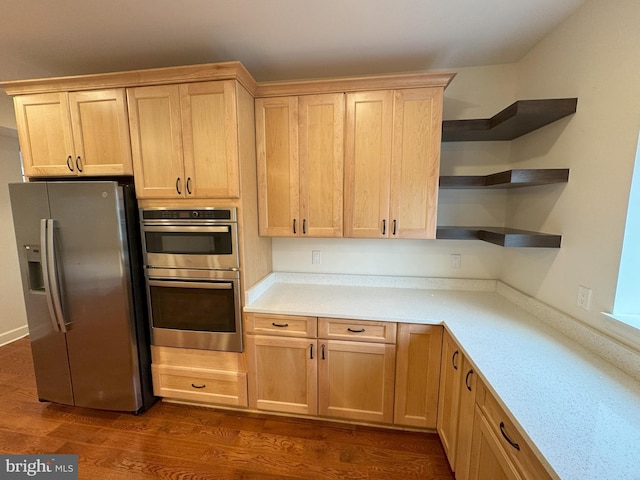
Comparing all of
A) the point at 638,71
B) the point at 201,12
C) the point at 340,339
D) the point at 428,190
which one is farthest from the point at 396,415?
the point at 201,12

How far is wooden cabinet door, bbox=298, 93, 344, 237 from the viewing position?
1897 mm

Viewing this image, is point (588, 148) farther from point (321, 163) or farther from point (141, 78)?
point (141, 78)

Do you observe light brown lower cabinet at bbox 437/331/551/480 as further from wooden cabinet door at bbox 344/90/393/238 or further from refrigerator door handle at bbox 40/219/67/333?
refrigerator door handle at bbox 40/219/67/333

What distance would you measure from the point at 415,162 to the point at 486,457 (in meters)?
1.63

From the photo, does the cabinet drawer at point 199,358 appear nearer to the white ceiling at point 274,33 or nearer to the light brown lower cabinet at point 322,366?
the light brown lower cabinet at point 322,366

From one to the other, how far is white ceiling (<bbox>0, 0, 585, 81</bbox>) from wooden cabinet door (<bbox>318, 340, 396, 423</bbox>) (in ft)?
6.40

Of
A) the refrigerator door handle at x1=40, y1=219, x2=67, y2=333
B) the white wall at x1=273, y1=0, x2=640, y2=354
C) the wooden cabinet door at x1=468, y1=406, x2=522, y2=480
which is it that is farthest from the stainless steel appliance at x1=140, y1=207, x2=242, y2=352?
the wooden cabinet door at x1=468, y1=406, x2=522, y2=480

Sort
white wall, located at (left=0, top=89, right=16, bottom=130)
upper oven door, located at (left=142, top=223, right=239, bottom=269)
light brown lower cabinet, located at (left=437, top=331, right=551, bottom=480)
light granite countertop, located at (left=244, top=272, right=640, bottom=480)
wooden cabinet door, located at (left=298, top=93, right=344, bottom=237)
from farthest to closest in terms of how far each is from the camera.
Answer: white wall, located at (left=0, top=89, right=16, bottom=130)
wooden cabinet door, located at (left=298, top=93, right=344, bottom=237)
upper oven door, located at (left=142, top=223, right=239, bottom=269)
light brown lower cabinet, located at (left=437, top=331, right=551, bottom=480)
light granite countertop, located at (left=244, top=272, right=640, bottom=480)

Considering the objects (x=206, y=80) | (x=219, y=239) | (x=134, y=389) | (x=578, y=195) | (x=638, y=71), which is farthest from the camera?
(x=134, y=389)

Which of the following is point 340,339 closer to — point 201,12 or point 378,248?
point 378,248

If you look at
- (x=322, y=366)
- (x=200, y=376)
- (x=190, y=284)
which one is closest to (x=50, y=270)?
(x=190, y=284)

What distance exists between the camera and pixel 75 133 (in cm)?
185

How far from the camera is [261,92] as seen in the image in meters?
1.94

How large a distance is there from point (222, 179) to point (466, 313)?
1815 millimetres
